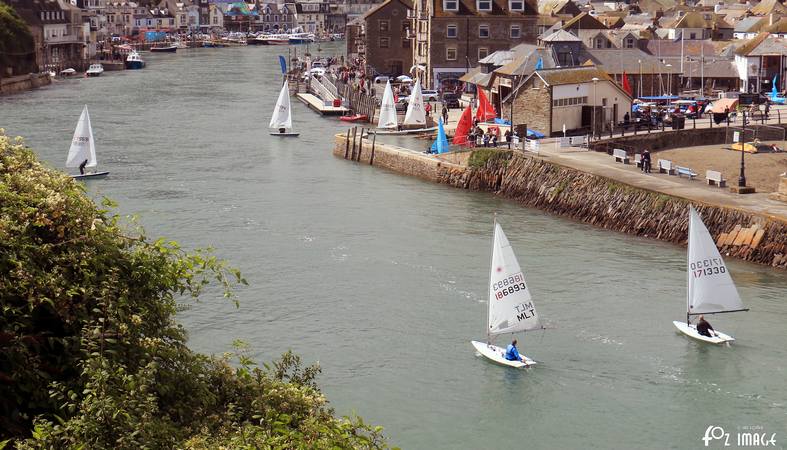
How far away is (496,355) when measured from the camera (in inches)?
1165

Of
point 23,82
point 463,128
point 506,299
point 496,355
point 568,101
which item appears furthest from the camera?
point 23,82

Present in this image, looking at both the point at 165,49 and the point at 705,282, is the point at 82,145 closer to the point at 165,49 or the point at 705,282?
the point at 705,282

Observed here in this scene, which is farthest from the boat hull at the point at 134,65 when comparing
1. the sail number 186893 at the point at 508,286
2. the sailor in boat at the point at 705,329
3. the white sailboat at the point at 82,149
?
the sailor in boat at the point at 705,329

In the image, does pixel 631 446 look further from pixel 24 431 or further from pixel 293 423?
pixel 24 431

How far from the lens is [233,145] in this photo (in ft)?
225

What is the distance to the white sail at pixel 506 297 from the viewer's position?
30938mm

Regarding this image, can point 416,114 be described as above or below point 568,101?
below

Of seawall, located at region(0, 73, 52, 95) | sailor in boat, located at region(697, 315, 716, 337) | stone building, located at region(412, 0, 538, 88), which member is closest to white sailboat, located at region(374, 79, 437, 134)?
stone building, located at region(412, 0, 538, 88)

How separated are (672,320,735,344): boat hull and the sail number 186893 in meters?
4.30

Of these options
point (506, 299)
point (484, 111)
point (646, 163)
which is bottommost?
point (506, 299)

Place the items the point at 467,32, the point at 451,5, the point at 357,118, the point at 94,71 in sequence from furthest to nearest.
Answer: the point at 94,71 < the point at 451,5 < the point at 467,32 < the point at 357,118

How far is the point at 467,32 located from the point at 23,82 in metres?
44.2

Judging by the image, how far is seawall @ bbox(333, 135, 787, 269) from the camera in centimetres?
4025

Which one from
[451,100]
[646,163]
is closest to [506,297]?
[646,163]
